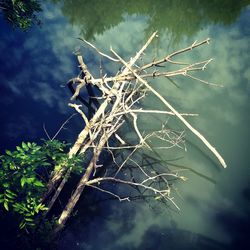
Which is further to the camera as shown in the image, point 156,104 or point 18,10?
point 156,104

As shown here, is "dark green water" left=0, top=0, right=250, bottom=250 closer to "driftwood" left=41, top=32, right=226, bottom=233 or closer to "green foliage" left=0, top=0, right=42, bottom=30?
"driftwood" left=41, top=32, right=226, bottom=233

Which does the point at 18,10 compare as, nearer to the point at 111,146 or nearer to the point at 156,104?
the point at 111,146

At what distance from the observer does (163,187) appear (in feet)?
14.0

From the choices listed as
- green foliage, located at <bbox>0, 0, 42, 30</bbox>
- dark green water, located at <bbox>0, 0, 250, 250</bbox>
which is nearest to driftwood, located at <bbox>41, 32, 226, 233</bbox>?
dark green water, located at <bbox>0, 0, 250, 250</bbox>

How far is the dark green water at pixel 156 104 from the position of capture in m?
3.84

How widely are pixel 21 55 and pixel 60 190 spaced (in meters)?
3.34

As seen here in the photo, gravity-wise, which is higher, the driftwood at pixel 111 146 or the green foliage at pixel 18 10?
the green foliage at pixel 18 10

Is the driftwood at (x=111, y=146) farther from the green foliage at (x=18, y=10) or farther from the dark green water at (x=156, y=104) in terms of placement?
the green foliage at (x=18, y=10)

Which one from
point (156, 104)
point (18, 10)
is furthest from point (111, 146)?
point (18, 10)

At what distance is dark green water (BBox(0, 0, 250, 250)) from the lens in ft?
12.6

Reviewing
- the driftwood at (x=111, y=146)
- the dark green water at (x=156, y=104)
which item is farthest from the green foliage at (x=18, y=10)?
the driftwood at (x=111, y=146)

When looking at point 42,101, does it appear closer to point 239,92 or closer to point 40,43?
point 40,43

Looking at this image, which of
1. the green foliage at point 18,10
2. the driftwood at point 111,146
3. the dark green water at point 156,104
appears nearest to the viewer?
the driftwood at point 111,146

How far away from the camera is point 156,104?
18.0ft
